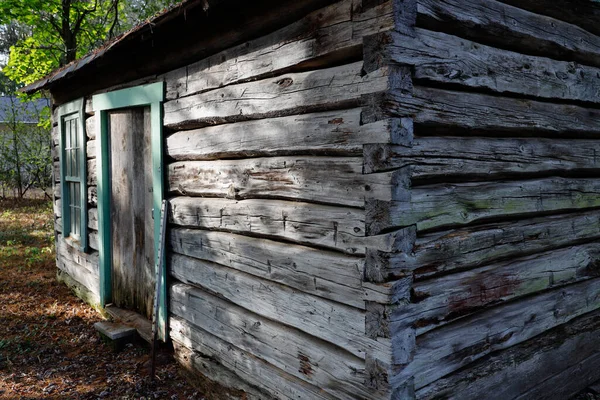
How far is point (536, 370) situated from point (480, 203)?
1.47m

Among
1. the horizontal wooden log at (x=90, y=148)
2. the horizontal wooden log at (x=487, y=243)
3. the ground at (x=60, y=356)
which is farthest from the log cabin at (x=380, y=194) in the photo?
the horizontal wooden log at (x=90, y=148)

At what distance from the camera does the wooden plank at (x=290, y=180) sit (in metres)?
2.76

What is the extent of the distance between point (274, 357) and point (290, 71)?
1.97 metres

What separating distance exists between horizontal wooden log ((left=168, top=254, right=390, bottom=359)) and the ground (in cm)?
95

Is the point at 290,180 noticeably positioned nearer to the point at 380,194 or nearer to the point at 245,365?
the point at 380,194

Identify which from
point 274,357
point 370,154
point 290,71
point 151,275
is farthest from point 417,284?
point 151,275

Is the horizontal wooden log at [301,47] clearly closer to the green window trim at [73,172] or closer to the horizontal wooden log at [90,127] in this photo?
the horizontal wooden log at [90,127]

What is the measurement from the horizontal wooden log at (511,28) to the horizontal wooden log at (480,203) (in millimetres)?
926

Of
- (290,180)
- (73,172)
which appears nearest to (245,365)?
(290,180)

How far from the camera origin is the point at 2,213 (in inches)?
618

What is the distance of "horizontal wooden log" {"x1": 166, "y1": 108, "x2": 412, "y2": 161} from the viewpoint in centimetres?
268

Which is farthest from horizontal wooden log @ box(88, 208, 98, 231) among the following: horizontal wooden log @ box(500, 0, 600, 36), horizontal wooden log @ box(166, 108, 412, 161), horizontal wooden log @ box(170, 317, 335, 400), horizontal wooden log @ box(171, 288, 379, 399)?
horizontal wooden log @ box(500, 0, 600, 36)

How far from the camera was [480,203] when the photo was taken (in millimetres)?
3143

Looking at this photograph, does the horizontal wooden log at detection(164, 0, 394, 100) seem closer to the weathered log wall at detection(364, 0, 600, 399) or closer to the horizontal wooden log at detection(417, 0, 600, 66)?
the weathered log wall at detection(364, 0, 600, 399)
